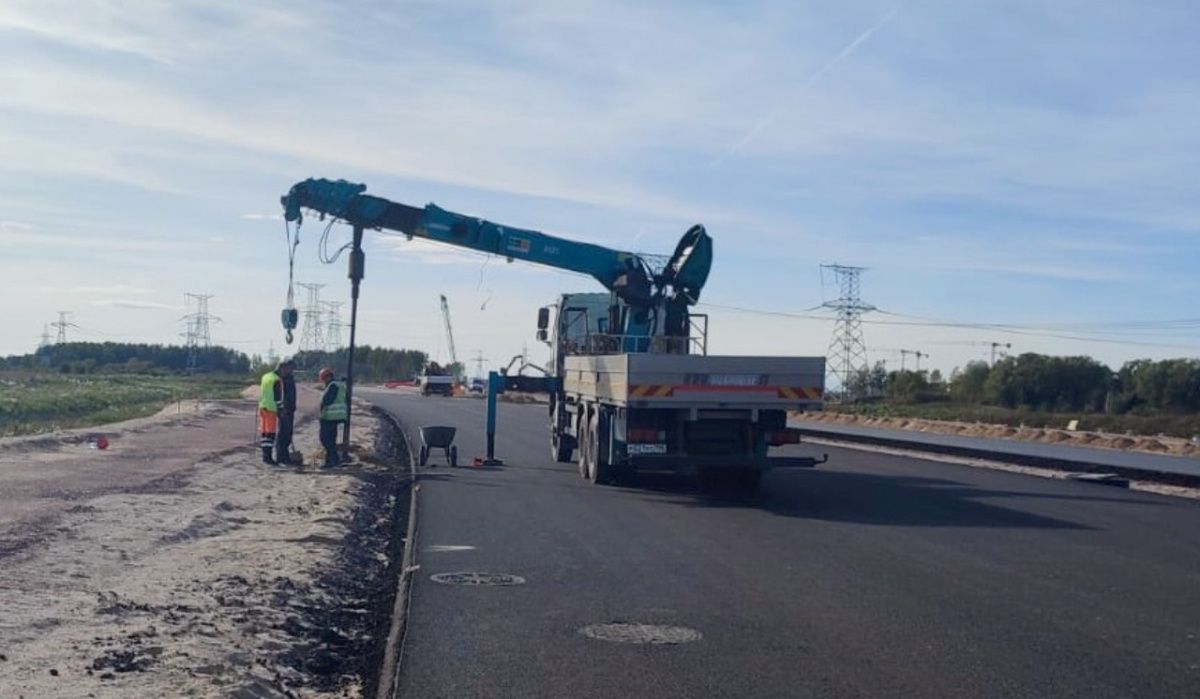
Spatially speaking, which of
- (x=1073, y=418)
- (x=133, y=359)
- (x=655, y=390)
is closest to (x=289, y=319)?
(x=655, y=390)

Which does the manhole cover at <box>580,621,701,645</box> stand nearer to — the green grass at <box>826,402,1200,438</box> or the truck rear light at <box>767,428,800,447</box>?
the truck rear light at <box>767,428,800,447</box>

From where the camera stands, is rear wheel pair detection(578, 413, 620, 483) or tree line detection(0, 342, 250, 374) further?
tree line detection(0, 342, 250, 374)

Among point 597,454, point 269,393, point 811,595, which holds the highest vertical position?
point 269,393

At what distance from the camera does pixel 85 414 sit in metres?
53.5

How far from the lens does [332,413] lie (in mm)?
25078

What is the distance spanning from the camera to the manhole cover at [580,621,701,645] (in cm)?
969

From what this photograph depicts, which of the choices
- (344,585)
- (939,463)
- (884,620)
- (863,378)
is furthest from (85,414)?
(863,378)

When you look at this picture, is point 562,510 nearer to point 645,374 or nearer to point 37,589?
point 645,374

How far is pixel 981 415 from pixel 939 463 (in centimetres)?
4265

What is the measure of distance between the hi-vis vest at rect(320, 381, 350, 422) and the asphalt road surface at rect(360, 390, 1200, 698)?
14.0 feet

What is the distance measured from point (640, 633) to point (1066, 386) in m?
84.2

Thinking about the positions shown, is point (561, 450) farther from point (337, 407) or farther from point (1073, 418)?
point (1073, 418)

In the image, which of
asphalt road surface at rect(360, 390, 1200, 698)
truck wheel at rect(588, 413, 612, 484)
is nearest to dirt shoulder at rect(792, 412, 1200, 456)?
truck wheel at rect(588, 413, 612, 484)

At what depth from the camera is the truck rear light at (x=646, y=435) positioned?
2041 cm
